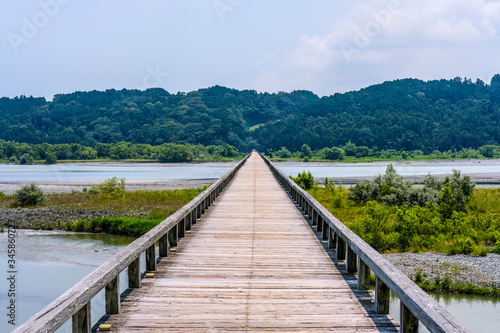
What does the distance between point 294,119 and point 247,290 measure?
136 metres

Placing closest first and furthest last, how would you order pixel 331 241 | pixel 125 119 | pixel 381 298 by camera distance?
pixel 381 298, pixel 331 241, pixel 125 119

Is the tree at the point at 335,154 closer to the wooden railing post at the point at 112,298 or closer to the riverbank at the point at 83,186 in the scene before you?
the riverbank at the point at 83,186

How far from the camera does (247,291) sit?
194 inches

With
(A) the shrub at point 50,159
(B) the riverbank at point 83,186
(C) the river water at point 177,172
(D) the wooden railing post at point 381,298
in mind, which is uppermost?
(A) the shrub at point 50,159

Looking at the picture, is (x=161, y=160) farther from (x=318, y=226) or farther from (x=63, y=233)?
(x=318, y=226)

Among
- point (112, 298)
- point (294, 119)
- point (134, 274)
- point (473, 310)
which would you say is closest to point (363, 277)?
point (134, 274)

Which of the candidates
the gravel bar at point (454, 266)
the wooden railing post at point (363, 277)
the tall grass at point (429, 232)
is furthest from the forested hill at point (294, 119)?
the wooden railing post at point (363, 277)

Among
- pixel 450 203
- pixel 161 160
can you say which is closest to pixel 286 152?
pixel 161 160

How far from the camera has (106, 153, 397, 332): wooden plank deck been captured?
4016 millimetres

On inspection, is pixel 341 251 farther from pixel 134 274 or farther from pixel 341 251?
pixel 134 274

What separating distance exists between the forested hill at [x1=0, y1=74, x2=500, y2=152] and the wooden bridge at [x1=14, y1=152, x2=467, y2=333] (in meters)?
113

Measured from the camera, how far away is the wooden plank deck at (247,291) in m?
4.02

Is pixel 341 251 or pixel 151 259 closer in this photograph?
pixel 151 259

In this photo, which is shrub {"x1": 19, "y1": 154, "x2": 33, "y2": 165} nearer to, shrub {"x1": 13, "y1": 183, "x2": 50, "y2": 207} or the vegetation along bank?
shrub {"x1": 13, "y1": 183, "x2": 50, "y2": 207}
